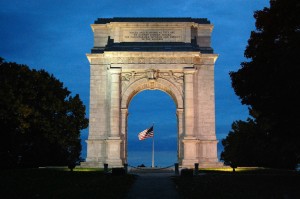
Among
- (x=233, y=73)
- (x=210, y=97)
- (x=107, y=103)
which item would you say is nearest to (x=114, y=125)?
(x=107, y=103)

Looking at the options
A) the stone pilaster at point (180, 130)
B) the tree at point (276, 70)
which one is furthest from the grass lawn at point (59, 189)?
the stone pilaster at point (180, 130)

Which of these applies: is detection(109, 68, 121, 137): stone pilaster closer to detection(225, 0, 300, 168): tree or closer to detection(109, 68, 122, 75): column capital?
detection(109, 68, 122, 75): column capital

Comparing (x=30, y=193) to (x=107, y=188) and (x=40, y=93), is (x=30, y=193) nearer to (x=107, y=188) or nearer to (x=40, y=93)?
(x=107, y=188)

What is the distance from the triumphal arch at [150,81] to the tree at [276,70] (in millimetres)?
17974

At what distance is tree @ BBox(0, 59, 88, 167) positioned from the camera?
4688 cm

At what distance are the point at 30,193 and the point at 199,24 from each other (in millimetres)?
35665

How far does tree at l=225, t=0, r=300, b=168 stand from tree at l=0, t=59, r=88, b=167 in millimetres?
22894

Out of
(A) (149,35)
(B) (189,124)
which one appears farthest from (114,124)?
(A) (149,35)

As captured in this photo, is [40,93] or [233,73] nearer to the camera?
[233,73]

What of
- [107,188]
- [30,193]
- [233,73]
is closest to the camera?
[30,193]

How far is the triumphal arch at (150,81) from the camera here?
5038 cm

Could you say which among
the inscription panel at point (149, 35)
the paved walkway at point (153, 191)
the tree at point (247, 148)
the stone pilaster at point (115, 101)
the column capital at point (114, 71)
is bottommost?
the paved walkway at point (153, 191)

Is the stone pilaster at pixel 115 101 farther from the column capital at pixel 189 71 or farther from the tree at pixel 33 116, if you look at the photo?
the column capital at pixel 189 71

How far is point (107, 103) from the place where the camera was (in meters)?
51.6
